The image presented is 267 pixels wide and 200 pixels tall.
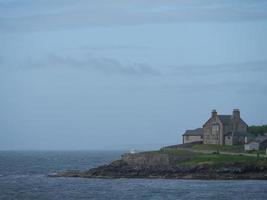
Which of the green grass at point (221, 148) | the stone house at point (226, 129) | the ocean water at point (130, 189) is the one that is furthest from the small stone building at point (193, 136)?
the ocean water at point (130, 189)

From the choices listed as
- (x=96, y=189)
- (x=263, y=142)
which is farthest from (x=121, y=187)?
(x=263, y=142)

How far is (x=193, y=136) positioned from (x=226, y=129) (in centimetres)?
1089

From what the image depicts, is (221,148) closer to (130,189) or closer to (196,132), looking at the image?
(196,132)

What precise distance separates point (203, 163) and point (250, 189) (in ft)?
77.8

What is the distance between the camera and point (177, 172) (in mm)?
103312

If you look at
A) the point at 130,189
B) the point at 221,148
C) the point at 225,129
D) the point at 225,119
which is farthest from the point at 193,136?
the point at 130,189

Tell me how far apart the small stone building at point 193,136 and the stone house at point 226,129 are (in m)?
4.77

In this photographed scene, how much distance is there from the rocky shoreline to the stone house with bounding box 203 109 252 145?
24582mm

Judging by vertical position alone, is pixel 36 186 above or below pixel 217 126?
below

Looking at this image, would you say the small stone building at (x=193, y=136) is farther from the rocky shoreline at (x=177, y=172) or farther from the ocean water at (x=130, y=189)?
the ocean water at (x=130, y=189)

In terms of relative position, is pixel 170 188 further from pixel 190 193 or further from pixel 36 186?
pixel 36 186

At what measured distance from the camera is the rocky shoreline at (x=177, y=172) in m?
97.0

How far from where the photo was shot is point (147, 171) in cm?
10644

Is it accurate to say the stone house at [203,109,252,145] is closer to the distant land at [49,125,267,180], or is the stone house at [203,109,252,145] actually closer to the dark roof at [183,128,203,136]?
the dark roof at [183,128,203,136]
